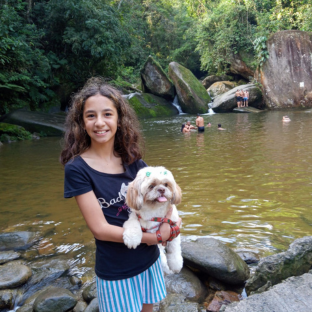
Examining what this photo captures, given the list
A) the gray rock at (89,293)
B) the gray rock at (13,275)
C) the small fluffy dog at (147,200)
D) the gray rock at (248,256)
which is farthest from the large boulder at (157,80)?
the small fluffy dog at (147,200)

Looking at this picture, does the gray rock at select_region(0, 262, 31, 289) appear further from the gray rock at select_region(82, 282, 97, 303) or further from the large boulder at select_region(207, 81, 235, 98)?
the large boulder at select_region(207, 81, 235, 98)

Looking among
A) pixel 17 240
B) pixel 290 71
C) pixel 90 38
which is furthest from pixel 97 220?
pixel 290 71

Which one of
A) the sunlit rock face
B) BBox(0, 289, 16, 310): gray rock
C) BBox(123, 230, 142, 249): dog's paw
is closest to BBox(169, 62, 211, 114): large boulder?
the sunlit rock face

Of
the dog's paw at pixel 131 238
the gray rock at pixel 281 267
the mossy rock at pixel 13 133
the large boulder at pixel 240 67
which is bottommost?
the gray rock at pixel 281 267

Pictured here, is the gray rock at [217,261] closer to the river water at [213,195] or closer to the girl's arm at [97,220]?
the river water at [213,195]

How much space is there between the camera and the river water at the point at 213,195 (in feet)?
14.6

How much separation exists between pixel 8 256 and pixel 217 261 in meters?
2.80

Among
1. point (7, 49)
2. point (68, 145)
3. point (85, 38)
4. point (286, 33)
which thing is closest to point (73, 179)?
point (68, 145)

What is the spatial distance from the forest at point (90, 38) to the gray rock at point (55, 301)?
950cm

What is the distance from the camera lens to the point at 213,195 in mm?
5926

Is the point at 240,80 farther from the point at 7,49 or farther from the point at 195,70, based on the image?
the point at 7,49

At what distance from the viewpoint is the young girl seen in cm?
185

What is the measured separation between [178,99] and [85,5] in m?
10.6

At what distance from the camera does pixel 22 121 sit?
15664 millimetres
